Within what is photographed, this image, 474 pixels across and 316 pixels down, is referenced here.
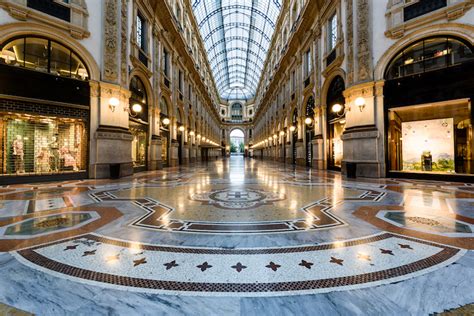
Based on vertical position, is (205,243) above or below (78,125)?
below

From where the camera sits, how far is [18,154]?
8.55 meters

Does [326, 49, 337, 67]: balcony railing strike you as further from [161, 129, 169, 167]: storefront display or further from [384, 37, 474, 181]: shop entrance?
[161, 129, 169, 167]: storefront display

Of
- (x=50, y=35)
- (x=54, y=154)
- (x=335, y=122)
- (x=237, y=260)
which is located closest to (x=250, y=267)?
(x=237, y=260)

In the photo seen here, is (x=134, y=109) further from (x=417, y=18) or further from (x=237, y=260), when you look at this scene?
(x=417, y=18)

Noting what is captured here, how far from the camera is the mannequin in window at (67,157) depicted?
942 centimetres

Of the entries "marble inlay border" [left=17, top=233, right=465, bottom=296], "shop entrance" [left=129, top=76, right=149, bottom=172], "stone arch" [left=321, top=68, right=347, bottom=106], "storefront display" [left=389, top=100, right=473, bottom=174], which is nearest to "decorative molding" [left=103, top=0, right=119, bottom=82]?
"shop entrance" [left=129, top=76, right=149, bottom=172]

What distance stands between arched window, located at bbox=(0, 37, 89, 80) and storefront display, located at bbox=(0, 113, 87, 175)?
2038 mm

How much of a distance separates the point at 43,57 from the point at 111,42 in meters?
2.79

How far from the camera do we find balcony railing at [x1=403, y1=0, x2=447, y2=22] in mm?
8383

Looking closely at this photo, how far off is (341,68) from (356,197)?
8788mm


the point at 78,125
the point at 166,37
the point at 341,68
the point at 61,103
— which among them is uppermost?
the point at 166,37

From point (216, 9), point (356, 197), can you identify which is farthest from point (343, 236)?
point (216, 9)

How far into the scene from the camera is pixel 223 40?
46656 mm

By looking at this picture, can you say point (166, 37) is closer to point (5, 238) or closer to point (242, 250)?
point (5, 238)
